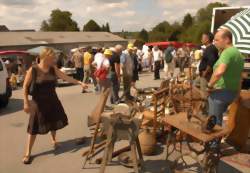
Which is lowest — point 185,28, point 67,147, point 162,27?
point 67,147

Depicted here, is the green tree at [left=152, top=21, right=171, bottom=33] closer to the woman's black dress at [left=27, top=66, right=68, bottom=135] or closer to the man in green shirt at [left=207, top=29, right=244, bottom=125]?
the woman's black dress at [left=27, top=66, right=68, bottom=135]

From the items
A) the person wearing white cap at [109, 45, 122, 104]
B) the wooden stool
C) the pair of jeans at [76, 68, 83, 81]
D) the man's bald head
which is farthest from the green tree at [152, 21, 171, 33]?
the wooden stool

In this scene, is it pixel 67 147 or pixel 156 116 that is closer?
pixel 156 116

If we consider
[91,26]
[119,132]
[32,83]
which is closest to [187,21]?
[91,26]

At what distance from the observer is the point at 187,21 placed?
3878 inches

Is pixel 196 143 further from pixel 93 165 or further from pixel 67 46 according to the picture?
pixel 67 46

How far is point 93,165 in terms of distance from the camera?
638cm

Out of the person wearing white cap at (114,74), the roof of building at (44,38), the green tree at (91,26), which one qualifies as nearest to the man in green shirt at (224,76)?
the person wearing white cap at (114,74)

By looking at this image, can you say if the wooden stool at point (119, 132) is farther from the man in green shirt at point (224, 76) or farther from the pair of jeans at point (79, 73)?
the pair of jeans at point (79, 73)

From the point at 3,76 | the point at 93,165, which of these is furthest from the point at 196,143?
the point at 3,76

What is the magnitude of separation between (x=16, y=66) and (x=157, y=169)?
66.7 ft

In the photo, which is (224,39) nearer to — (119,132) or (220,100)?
(220,100)

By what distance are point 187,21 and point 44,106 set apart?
94.0 metres

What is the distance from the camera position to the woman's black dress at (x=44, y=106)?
6.91 meters
